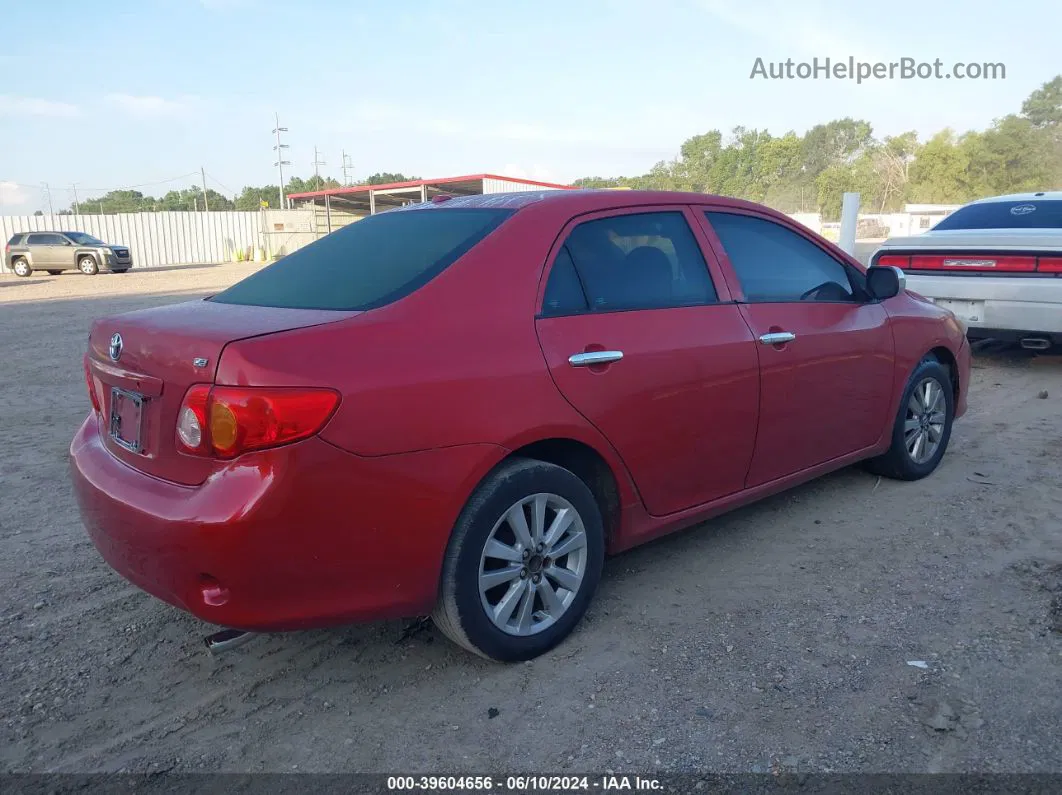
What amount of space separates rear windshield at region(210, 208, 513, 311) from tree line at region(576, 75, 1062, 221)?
44739 millimetres

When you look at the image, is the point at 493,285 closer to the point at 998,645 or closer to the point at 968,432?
the point at 998,645

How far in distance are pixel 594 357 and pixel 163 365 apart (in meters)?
1.42

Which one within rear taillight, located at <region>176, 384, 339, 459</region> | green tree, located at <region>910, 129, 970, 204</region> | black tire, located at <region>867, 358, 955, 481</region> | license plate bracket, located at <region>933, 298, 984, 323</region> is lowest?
black tire, located at <region>867, 358, 955, 481</region>

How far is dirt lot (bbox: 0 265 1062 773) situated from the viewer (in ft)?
8.13

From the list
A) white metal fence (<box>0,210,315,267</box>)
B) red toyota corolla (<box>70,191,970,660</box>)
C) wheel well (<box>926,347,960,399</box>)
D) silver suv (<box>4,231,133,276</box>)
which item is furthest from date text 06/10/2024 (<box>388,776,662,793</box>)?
white metal fence (<box>0,210,315,267</box>)

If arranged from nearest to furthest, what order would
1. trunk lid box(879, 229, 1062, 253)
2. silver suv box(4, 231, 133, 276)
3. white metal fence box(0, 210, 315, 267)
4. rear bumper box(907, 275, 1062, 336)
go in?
rear bumper box(907, 275, 1062, 336) < trunk lid box(879, 229, 1062, 253) < silver suv box(4, 231, 133, 276) < white metal fence box(0, 210, 315, 267)

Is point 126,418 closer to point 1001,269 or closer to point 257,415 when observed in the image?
point 257,415

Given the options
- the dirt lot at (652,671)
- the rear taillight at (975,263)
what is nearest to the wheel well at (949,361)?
the dirt lot at (652,671)

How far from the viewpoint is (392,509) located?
8.24 feet

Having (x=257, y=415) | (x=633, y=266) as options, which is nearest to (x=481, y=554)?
(x=257, y=415)

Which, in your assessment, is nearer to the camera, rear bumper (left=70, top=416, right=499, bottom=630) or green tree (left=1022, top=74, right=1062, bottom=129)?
rear bumper (left=70, top=416, right=499, bottom=630)

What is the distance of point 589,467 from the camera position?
3.18m

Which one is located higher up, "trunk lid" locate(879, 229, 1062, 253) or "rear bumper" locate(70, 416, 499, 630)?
"trunk lid" locate(879, 229, 1062, 253)

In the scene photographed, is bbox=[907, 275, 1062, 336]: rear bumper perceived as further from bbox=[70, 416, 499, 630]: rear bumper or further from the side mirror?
bbox=[70, 416, 499, 630]: rear bumper
